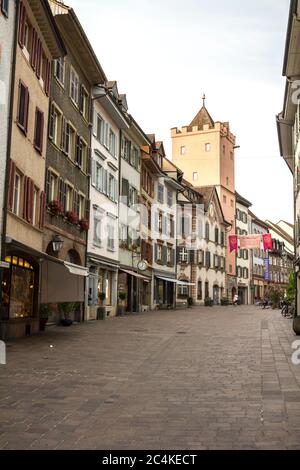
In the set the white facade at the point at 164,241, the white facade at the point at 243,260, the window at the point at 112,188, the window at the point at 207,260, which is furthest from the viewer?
the white facade at the point at 243,260

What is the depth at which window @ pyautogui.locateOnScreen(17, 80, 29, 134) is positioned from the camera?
17.8 metres

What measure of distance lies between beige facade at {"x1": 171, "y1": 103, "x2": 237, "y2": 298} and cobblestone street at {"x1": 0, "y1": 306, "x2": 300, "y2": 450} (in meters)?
54.2

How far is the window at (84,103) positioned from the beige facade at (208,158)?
136 feet

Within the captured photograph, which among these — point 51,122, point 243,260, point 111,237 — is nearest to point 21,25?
point 51,122

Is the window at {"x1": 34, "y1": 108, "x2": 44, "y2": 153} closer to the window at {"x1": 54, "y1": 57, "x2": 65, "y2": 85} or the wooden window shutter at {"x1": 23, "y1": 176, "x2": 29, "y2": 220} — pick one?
the wooden window shutter at {"x1": 23, "y1": 176, "x2": 29, "y2": 220}

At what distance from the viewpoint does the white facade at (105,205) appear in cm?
2980

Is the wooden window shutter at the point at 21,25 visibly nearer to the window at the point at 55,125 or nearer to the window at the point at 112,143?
the window at the point at 55,125

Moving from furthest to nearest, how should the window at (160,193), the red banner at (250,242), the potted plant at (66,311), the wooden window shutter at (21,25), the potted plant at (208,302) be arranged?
the potted plant at (208,302) < the red banner at (250,242) < the window at (160,193) < the potted plant at (66,311) < the wooden window shutter at (21,25)

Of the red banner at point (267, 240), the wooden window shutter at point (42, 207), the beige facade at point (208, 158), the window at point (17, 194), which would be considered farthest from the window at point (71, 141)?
the beige facade at point (208, 158)

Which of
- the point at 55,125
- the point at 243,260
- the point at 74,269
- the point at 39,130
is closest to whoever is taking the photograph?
the point at 74,269

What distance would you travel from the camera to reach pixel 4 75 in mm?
16281

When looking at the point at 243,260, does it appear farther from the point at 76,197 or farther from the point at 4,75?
the point at 4,75

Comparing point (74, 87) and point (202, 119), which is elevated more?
point (202, 119)

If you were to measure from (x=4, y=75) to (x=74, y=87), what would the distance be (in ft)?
34.6
